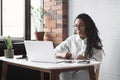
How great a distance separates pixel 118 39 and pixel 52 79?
1.35m

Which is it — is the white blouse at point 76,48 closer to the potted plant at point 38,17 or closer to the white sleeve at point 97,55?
the white sleeve at point 97,55

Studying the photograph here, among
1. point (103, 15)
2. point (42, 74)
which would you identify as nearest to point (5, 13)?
point (42, 74)

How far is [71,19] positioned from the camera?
4.03 metres

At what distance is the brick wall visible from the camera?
4.05 metres

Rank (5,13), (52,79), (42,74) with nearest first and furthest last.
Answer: (52,79) < (42,74) < (5,13)

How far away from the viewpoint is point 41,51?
8.43 feet

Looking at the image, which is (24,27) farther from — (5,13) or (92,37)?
(92,37)

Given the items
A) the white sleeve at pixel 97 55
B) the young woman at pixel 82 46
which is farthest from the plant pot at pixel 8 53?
the white sleeve at pixel 97 55

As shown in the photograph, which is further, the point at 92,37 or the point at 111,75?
the point at 111,75

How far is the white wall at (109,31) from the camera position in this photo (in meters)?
3.34

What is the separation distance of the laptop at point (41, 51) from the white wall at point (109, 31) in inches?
41.5

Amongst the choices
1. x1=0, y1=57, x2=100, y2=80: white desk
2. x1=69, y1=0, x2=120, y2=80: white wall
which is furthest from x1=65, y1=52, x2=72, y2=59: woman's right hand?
x1=69, y1=0, x2=120, y2=80: white wall

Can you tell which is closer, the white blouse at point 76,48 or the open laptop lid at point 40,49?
the open laptop lid at point 40,49

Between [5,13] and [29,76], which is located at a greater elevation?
[5,13]
